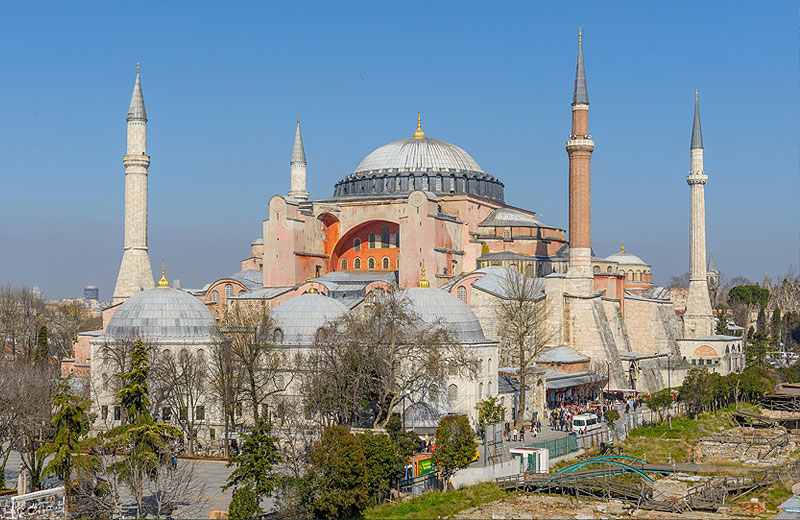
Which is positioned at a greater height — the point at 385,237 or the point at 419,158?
the point at 419,158

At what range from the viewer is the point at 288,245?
36.3m

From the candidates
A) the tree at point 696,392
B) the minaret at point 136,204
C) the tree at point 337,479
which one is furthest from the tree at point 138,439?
the tree at point 696,392

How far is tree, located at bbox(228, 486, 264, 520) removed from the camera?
15.6 meters

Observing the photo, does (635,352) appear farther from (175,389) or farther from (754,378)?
(175,389)

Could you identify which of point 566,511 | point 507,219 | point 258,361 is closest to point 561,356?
point 507,219

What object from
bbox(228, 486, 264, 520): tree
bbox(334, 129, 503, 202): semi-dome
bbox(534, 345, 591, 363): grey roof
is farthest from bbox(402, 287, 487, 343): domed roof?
bbox(334, 129, 503, 202): semi-dome

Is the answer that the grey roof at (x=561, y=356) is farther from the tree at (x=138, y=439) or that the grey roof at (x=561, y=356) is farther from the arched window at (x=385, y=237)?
the tree at (x=138, y=439)

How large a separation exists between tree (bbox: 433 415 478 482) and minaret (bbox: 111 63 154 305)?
17.5 m

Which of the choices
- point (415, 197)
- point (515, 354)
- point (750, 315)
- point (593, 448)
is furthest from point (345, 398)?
point (750, 315)

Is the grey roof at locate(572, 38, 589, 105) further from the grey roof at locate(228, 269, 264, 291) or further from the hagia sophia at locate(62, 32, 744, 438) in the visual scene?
the grey roof at locate(228, 269, 264, 291)

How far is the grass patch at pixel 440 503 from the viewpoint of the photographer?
17281 millimetres

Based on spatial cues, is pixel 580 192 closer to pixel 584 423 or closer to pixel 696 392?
pixel 696 392

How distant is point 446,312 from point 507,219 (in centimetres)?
1436

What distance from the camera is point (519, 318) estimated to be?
3045 centimetres
